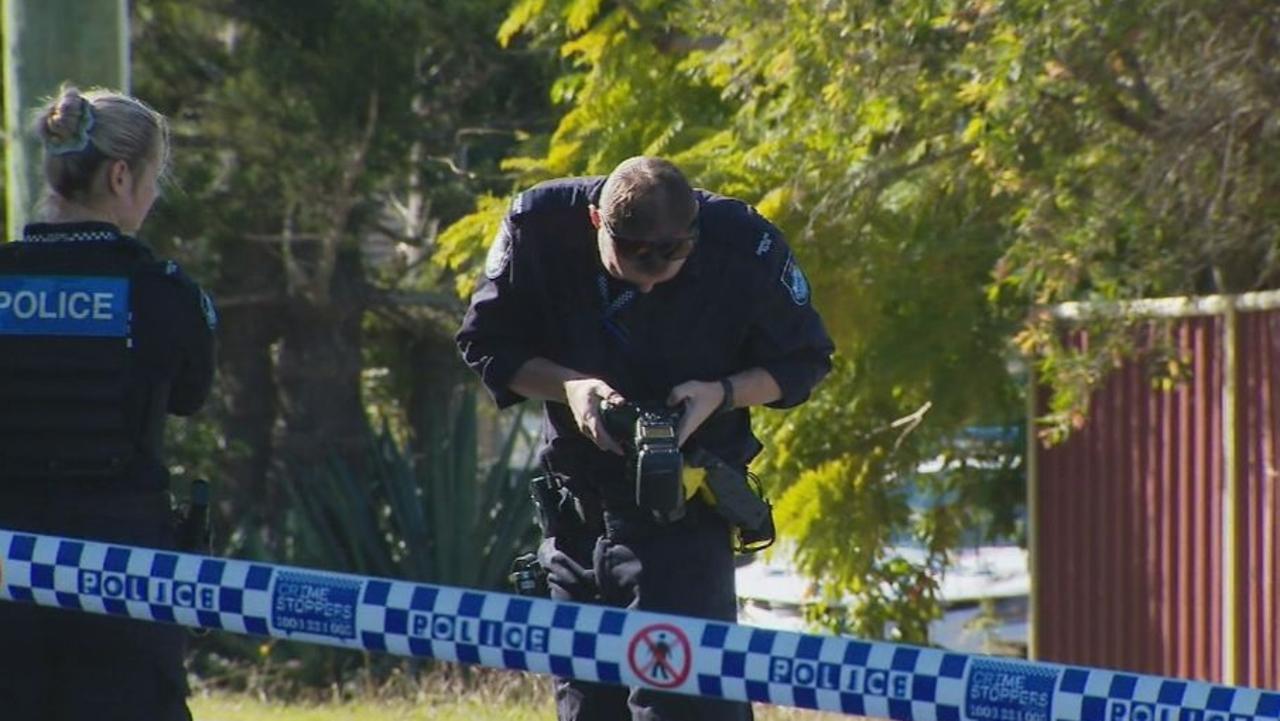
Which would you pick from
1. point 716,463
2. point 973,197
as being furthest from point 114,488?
point 973,197

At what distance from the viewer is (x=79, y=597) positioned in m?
3.49

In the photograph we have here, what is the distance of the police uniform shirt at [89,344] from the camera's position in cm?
348

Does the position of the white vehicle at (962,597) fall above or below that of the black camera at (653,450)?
below

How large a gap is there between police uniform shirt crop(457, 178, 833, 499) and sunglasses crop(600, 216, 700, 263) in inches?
6.3

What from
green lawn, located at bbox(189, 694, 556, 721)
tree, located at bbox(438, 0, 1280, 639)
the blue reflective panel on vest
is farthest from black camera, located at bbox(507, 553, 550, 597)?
tree, located at bbox(438, 0, 1280, 639)

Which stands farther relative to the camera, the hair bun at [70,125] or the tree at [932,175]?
the tree at [932,175]

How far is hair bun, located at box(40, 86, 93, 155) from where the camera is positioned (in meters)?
3.51

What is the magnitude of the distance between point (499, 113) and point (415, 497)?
9.07 ft

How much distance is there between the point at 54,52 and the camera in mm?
5652

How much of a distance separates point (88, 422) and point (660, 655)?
1080 mm

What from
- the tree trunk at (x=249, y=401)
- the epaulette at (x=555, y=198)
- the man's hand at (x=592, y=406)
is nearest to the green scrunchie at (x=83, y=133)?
the epaulette at (x=555, y=198)

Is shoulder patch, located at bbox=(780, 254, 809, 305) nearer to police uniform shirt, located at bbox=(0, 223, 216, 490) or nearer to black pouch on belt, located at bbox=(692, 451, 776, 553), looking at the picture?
black pouch on belt, located at bbox=(692, 451, 776, 553)

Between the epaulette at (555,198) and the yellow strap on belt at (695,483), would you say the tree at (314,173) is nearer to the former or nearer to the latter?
the epaulette at (555,198)

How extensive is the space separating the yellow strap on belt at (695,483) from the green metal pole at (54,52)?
259 centimetres
